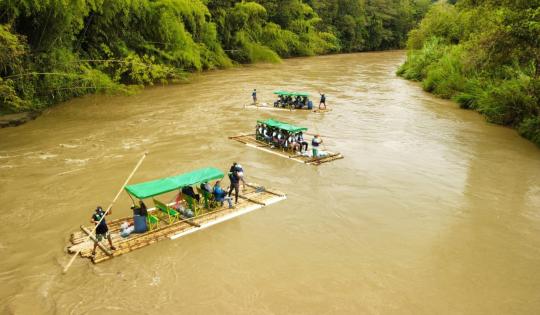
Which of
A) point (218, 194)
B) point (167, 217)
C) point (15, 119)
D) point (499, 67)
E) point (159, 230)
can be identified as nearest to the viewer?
point (159, 230)

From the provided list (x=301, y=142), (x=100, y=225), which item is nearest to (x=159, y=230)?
(x=100, y=225)

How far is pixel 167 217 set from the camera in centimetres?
1145

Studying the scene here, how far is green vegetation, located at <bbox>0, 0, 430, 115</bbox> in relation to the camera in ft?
72.3

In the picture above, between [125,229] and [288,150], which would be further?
[288,150]

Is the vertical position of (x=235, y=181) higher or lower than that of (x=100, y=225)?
higher

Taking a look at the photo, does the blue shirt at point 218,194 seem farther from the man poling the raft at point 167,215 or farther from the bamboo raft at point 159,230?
the bamboo raft at point 159,230

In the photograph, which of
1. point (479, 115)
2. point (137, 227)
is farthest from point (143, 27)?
point (137, 227)

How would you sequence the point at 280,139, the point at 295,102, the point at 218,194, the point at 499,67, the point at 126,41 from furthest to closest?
the point at 126,41
the point at 295,102
the point at 499,67
the point at 280,139
the point at 218,194

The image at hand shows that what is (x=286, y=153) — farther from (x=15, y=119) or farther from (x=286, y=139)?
(x=15, y=119)

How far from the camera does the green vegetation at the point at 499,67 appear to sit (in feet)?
59.2

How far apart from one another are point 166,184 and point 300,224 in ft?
11.9

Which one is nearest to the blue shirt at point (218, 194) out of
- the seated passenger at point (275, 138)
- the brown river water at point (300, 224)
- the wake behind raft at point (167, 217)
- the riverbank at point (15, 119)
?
Result: the wake behind raft at point (167, 217)

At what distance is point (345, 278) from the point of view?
30.6ft

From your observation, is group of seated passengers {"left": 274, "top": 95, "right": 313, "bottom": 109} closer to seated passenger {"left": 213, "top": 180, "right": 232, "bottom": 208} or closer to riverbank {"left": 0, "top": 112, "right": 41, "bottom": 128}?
riverbank {"left": 0, "top": 112, "right": 41, "bottom": 128}
